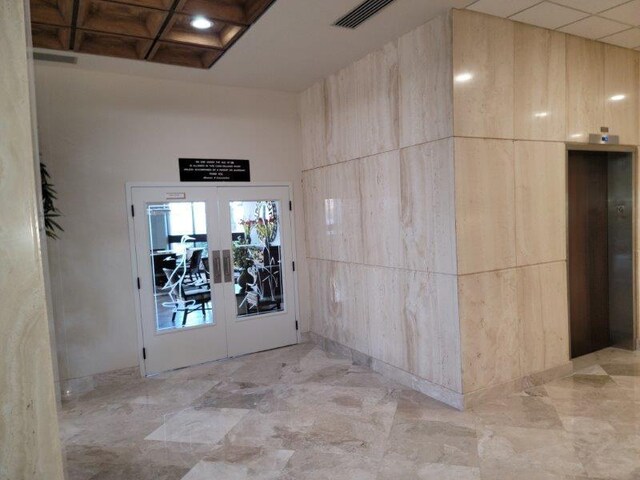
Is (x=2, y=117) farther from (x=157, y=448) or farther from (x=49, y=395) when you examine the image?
(x=157, y=448)

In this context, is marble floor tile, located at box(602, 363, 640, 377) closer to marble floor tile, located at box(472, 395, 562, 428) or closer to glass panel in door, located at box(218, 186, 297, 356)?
marble floor tile, located at box(472, 395, 562, 428)

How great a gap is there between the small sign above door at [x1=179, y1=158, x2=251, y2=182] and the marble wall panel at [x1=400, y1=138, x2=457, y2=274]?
2.28 metres

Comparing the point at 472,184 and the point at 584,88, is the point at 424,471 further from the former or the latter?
the point at 584,88

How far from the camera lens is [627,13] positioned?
3787 millimetres

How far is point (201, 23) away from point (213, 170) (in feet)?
6.14

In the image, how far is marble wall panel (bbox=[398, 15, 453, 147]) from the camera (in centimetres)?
362

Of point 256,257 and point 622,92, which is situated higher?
point 622,92

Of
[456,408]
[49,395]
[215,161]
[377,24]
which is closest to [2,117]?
[49,395]

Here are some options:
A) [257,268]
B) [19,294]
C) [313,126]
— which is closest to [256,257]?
[257,268]

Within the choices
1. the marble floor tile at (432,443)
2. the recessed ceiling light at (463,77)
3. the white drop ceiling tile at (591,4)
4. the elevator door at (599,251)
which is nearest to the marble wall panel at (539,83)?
the white drop ceiling tile at (591,4)

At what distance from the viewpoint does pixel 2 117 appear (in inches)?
48.7

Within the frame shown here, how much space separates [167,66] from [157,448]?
380 cm

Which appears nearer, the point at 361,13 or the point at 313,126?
the point at 361,13

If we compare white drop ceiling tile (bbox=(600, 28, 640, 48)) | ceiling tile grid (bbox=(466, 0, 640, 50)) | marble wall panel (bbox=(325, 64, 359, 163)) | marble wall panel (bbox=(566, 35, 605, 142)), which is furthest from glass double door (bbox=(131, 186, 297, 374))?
white drop ceiling tile (bbox=(600, 28, 640, 48))
